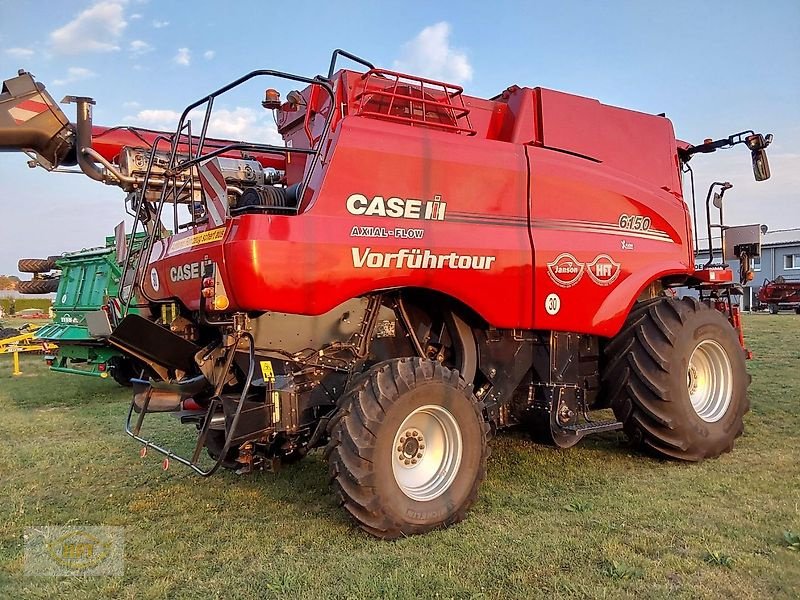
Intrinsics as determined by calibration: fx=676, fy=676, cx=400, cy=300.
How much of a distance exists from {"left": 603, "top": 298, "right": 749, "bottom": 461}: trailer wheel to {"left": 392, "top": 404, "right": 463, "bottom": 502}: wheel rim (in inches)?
80.8

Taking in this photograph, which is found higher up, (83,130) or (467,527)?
(83,130)

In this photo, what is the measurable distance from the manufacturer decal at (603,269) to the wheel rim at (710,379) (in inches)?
50.3

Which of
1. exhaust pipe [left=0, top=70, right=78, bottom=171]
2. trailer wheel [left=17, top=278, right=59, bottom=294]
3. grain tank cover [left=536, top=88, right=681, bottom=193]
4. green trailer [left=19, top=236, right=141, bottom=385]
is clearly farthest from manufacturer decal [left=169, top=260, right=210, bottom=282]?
trailer wheel [left=17, top=278, right=59, bottom=294]

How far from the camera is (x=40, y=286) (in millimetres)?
15250

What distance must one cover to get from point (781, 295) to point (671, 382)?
108 feet

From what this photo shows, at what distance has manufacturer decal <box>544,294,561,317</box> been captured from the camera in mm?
5164

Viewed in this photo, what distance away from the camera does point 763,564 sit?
3.60 metres

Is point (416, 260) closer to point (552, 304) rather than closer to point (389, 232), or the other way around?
point (389, 232)

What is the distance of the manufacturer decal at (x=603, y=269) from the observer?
17.8 ft

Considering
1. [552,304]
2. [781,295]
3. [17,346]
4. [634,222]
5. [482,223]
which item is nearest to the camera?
[482,223]

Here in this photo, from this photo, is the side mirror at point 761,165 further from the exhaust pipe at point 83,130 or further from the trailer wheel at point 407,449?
the exhaust pipe at point 83,130

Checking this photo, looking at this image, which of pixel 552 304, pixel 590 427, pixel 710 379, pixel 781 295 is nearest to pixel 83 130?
pixel 552 304

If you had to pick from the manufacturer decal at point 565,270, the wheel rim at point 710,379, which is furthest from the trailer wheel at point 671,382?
the manufacturer decal at point 565,270

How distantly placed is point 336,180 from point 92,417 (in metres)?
5.93
